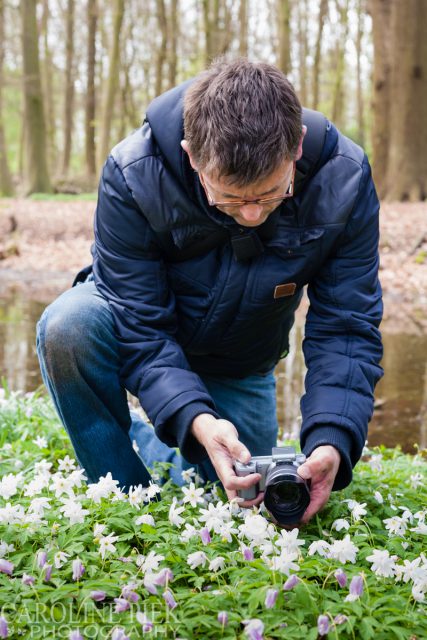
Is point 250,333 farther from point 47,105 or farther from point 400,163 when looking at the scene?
point 47,105

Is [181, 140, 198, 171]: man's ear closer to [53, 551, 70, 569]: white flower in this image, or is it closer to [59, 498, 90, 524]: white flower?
[59, 498, 90, 524]: white flower

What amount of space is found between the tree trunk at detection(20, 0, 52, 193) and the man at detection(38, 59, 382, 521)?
16932mm

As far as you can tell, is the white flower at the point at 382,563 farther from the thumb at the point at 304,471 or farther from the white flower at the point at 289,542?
the thumb at the point at 304,471

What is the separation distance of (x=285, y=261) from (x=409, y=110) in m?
12.4

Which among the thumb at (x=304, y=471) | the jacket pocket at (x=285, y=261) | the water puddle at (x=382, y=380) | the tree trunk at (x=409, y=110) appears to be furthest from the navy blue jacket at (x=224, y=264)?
the tree trunk at (x=409, y=110)

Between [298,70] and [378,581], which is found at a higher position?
[378,581]

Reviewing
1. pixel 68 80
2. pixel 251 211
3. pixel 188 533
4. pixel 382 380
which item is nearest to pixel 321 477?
pixel 188 533

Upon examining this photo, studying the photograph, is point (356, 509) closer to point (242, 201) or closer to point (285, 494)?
point (285, 494)

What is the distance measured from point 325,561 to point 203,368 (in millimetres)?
1508

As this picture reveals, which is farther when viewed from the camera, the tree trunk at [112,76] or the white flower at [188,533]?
the tree trunk at [112,76]

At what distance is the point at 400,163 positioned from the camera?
48.0 feet

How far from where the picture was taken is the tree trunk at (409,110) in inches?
560

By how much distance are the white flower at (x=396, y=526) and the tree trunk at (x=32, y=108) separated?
58.8 ft

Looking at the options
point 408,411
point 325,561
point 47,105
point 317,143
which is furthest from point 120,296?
point 47,105
